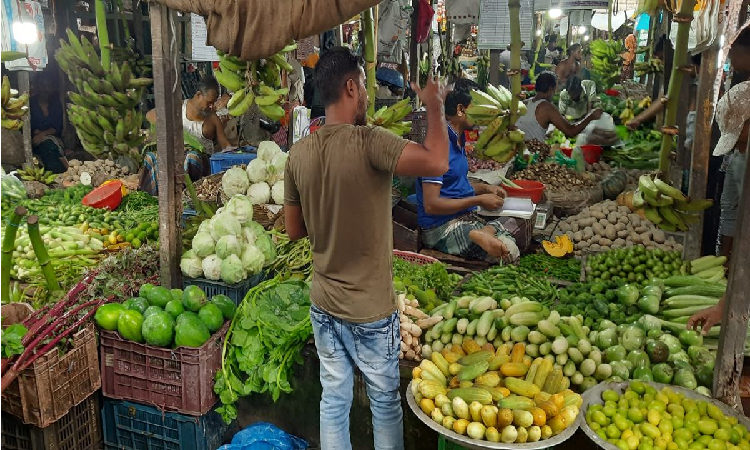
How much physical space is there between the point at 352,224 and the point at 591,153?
235 inches

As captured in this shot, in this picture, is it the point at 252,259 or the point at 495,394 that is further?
the point at 252,259

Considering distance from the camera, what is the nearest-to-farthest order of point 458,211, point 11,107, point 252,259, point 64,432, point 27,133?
point 64,432, point 252,259, point 458,211, point 11,107, point 27,133

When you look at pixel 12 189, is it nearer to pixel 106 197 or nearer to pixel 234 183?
pixel 106 197

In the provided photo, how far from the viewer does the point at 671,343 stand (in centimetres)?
302

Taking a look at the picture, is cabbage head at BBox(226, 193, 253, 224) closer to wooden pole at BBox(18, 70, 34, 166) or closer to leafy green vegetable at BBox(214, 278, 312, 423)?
leafy green vegetable at BBox(214, 278, 312, 423)

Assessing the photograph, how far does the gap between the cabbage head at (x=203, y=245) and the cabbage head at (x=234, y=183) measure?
99 centimetres

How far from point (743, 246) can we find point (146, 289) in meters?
3.00

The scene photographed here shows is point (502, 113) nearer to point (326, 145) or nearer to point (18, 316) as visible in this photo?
point (326, 145)

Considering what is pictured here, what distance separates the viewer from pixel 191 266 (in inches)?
147

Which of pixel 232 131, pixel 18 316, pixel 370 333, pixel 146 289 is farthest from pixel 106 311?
pixel 232 131

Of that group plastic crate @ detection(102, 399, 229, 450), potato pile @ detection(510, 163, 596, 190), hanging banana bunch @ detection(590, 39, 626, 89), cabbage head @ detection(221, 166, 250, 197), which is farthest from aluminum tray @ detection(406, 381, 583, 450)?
hanging banana bunch @ detection(590, 39, 626, 89)

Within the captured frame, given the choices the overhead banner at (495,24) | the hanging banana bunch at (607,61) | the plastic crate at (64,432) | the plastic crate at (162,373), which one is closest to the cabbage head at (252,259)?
the plastic crate at (162,373)

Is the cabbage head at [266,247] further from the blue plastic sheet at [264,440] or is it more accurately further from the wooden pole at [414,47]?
the wooden pole at [414,47]

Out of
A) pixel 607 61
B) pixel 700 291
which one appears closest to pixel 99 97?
pixel 700 291
